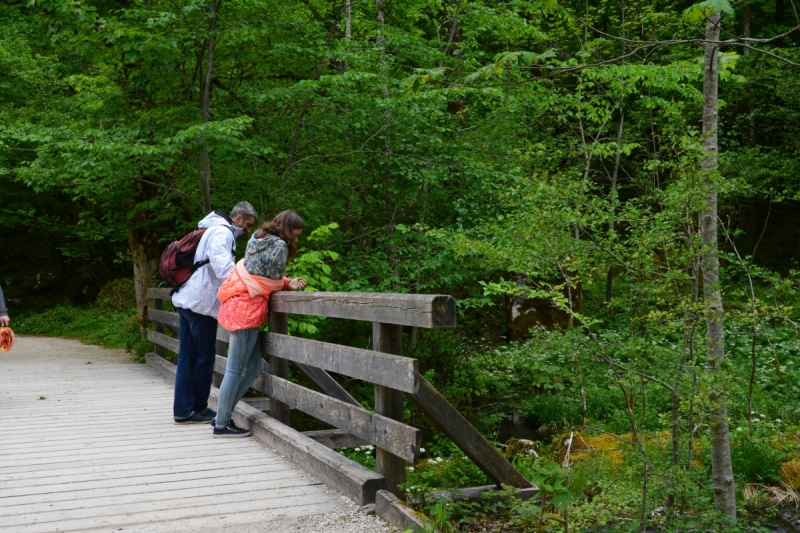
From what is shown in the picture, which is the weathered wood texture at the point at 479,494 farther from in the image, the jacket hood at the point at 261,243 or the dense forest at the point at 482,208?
the jacket hood at the point at 261,243

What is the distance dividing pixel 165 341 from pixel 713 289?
7.39 metres

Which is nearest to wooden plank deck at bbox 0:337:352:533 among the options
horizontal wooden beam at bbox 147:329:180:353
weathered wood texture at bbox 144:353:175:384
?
horizontal wooden beam at bbox 147:329:180:353

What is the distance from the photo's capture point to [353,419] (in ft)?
15.4

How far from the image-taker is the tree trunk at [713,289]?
5.30 metres

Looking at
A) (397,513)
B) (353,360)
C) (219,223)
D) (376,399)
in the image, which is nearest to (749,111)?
(219,223)

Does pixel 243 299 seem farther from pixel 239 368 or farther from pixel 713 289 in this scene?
pixel 713 289

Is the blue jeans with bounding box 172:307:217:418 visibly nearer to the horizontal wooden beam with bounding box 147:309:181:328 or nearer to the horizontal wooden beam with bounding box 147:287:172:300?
the horizontal wooden beam with bounding box 147:309:181:328

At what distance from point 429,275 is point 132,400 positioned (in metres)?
4.01

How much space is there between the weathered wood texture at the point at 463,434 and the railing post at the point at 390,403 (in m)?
0.11

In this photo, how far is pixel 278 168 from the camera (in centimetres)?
1088

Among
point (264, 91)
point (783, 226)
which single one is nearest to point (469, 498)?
point (264, 91)

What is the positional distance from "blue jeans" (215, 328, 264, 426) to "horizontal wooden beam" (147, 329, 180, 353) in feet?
11.6

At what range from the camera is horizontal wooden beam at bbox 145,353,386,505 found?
433cm

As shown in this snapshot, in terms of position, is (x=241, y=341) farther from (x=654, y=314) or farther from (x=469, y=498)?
(x=654, y=314)
